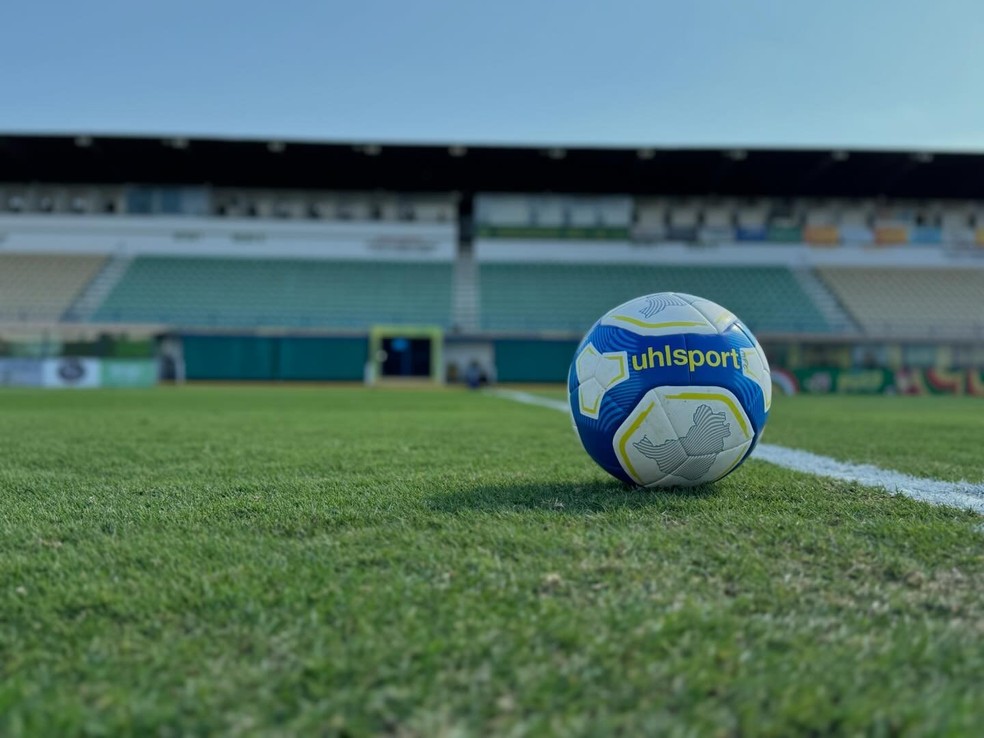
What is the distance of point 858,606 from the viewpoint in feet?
5.52

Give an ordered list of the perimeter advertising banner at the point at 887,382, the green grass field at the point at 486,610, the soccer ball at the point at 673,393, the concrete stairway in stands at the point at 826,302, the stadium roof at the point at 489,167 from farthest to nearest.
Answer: the concrete stairway in stands at the point at 826,302
the stadium roof at the point at 489,167
the perimeter advertising banner at the point at 887,382
the soccer ball at the point at 673,393
the green grass field at the point at 486,610

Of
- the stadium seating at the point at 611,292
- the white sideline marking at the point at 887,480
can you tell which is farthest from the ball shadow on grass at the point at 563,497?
the stadium seating at the point at 611,292

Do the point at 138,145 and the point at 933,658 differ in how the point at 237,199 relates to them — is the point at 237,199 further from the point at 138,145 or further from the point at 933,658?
the point at 933,658

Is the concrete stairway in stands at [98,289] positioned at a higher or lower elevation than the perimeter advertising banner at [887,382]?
higher

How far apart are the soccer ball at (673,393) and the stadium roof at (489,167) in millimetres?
24566

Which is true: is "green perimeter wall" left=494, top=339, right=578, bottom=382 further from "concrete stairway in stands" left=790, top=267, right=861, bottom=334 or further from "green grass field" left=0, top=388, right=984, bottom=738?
"green grass field" left=0, top=388, right=984, bottom=738

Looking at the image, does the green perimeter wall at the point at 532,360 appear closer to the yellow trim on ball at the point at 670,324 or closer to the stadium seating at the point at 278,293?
the stadium seating at the point at 278,293

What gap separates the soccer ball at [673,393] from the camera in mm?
2906

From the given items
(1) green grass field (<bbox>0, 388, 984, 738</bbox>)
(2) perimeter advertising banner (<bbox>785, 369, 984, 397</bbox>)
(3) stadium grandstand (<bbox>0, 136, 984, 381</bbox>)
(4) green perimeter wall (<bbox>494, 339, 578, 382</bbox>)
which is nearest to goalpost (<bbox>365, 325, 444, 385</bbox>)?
(3) stadium grandstand (<bbox>0, 136, 984, 381</bbox>)

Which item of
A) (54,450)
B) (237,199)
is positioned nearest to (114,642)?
(54,450)

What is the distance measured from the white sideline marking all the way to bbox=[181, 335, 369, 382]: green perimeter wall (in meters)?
22.7

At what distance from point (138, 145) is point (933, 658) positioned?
29.9 m

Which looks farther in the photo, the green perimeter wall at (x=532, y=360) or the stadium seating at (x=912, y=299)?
the stadium seating at (x=912, y=299)

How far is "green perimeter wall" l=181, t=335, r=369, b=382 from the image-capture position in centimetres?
2588
